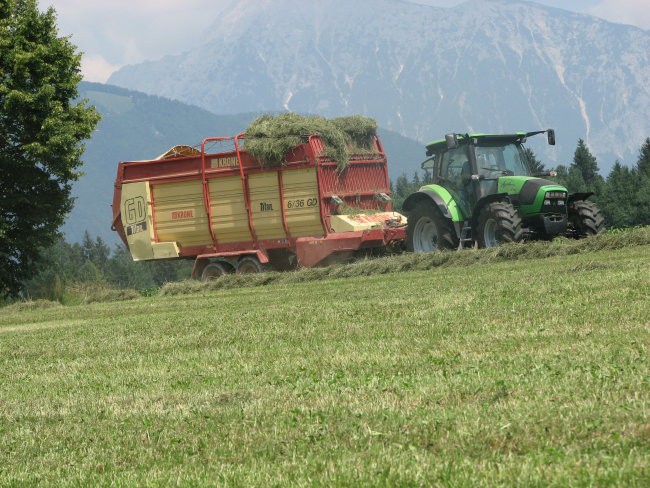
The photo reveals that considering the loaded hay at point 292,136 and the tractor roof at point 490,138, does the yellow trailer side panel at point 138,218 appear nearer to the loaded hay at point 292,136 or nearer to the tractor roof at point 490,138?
the loaded hay at point 292,136

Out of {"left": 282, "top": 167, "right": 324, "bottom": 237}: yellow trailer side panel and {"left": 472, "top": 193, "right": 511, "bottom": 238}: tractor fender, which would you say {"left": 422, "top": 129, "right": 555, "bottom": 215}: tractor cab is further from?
{"left": 282, "top": 167, "right": 324, "bottom": 237}: yellow trailer side panel

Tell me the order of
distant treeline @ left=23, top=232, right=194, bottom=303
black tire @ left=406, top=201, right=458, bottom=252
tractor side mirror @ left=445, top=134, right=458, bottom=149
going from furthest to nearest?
distant treeline @ left=23, top=232, right=194, bottom=303, black tire @ left=406, top=201, right=458, bottom=252, tractor side mirror @ left=445, top=134, right=458, bottom=149

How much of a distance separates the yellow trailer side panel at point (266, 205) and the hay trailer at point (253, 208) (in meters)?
0.02

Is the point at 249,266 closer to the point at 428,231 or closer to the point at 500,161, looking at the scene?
the point at 428,231

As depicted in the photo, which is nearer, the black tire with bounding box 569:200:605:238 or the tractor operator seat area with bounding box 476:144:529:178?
the black tire with bounding box 569:200:605:238

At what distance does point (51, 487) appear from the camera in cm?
551

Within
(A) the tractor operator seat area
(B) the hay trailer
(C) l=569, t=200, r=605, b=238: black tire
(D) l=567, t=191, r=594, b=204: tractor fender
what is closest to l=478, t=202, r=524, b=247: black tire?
(A) the tractor operator seat area

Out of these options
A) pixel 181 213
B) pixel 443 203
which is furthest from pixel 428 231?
pixel 181 213

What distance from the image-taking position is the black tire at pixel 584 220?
23.0 m

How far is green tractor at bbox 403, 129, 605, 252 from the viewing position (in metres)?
22.7

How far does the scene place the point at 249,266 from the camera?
26.8 m

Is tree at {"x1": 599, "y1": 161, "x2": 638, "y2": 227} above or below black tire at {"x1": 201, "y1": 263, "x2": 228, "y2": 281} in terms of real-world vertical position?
above

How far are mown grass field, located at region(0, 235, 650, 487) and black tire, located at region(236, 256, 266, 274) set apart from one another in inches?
513

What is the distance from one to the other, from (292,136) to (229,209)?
2616 mm
